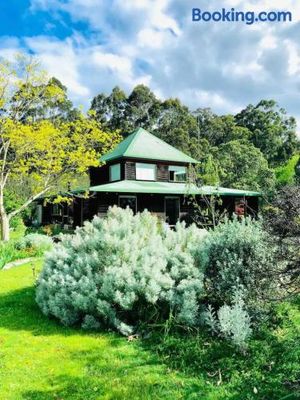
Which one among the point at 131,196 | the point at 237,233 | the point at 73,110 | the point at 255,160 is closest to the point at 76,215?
the point at 131,196

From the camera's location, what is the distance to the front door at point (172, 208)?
25.1 m

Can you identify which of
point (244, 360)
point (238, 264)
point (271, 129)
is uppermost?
point (271, 129)

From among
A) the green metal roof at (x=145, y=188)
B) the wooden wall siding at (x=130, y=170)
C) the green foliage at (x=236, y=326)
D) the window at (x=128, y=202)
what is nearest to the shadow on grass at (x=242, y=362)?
the green foliage at (x=236, y=326)

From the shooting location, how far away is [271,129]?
158ft

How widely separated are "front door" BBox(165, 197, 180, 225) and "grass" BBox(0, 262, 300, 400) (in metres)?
20.0

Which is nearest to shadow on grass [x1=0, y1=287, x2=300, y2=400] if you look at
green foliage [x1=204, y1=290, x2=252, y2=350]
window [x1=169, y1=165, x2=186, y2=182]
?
green foliage [x1=204, y1=290, x2=252, y2=350]

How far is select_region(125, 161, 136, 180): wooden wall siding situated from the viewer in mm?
24441

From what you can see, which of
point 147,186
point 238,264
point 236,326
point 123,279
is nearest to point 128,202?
point 147,186

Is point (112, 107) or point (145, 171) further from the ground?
point (112, 107)

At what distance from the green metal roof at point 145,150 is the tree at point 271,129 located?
82.5 ft

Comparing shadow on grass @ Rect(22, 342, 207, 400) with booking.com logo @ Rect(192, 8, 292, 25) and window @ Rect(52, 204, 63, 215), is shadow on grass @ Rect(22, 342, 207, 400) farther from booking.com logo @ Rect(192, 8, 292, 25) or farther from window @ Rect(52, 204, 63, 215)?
window @ Rect(52, 204, 63, 215)

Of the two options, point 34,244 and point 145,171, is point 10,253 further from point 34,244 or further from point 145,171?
point 145,171

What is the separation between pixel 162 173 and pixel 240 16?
18371mm

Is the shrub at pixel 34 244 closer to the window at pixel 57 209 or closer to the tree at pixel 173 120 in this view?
the window at pixel 57 209
